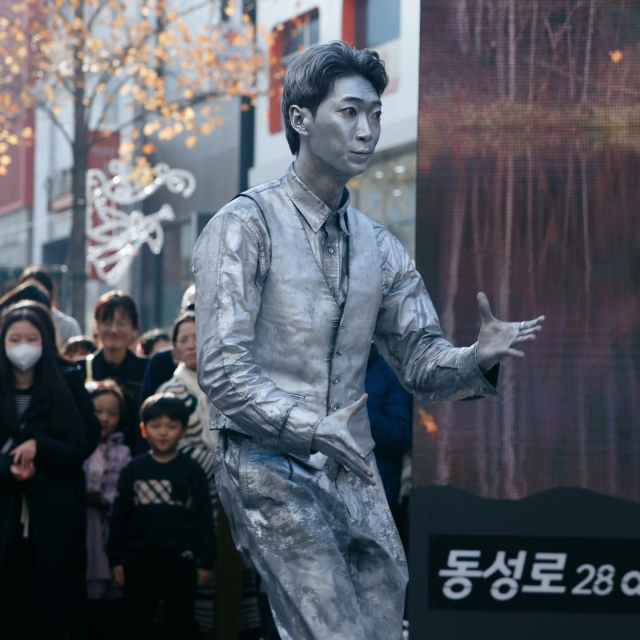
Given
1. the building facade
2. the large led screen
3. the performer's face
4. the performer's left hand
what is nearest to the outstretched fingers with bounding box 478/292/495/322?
the performer's left hand

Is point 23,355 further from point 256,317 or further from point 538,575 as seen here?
point 256,317

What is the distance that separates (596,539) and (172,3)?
19.7 metres

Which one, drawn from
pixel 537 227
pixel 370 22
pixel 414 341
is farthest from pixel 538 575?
pixel 370 22

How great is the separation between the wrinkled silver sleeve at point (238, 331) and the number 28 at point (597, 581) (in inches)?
117

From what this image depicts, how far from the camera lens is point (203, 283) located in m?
3.25

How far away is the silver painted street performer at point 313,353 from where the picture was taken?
10.3ft

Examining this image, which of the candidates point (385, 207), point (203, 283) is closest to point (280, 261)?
point (203, 283)

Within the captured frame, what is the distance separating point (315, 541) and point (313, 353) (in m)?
0.48

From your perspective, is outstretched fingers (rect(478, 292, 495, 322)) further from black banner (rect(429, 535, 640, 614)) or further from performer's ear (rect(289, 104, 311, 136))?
black banner (rect(429, 535, 640, 614))

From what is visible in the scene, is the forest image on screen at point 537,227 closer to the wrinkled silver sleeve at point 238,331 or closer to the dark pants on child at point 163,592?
the dark pants on child at point 163,592

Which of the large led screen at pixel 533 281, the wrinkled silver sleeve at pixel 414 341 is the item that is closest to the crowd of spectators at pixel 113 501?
the large led screen at pixel 533 281

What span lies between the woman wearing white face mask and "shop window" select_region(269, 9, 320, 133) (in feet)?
42.1

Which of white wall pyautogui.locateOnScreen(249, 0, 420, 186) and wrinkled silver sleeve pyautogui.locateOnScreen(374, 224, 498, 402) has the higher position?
white wall pyautogui.locateOnScreen(249, 0, 420, 186)

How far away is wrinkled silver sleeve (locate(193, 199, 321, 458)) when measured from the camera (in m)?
2.99
